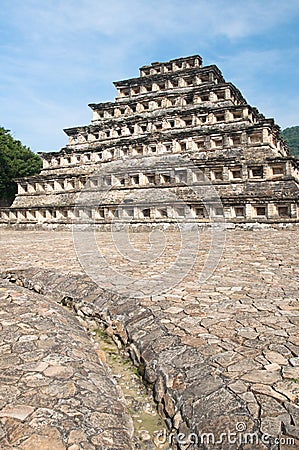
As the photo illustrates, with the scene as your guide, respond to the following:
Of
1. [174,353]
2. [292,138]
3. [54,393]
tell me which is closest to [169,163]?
[174,353]

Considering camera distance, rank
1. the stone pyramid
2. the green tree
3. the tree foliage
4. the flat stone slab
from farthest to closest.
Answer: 1. the tree foliage
2. the green tree
3. the stone pyramid
4. the flat stone slab

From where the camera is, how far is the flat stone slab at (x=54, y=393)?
105 inches

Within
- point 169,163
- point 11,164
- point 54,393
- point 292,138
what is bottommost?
point 54,393

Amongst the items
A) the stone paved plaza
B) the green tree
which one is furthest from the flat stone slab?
the green tree

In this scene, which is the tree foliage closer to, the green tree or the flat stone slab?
the green tree

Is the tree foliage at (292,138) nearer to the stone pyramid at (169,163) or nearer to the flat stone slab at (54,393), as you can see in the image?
the stone pyramid at (169,163)

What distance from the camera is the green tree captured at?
34.5 meters

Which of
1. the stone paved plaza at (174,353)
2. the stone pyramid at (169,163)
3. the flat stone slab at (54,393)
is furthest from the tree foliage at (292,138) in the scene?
the flat stone slab at (54,393)

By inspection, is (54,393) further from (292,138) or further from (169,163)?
(292,138)

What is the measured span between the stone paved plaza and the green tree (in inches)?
1175

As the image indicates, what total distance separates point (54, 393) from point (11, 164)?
3502cm

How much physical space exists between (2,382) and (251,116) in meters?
23.4

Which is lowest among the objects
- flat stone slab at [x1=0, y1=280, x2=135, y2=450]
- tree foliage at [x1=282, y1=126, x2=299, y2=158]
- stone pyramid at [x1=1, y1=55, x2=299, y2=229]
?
flat stone slab at [x1=0, y1=280, x2=135, y2=450]

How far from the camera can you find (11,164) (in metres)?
34.7
